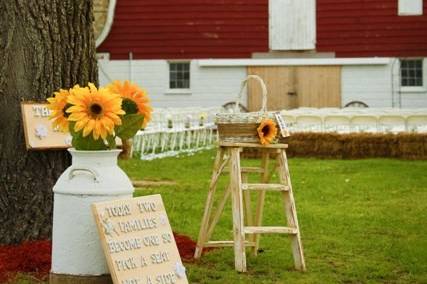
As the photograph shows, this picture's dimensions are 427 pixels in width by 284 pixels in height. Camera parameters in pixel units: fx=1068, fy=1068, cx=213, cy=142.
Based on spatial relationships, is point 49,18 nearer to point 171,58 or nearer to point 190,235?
point 190,235

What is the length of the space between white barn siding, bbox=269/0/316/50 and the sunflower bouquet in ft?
73.3

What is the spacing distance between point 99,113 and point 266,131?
1.90 metres

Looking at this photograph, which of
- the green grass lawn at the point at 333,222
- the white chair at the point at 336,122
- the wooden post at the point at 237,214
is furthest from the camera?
the white chair at the point at 336,122

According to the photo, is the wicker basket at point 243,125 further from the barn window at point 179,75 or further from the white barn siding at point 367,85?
the barn window at point 179,75

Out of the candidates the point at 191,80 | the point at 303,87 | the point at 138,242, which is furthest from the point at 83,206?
the point at 191,80

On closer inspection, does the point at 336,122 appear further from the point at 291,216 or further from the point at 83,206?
the point at 83,206

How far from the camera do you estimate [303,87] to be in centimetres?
2812

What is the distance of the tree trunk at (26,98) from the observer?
7.79m

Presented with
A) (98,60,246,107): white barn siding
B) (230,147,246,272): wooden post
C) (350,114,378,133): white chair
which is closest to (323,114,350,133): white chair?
(350,114,378,133): white chair

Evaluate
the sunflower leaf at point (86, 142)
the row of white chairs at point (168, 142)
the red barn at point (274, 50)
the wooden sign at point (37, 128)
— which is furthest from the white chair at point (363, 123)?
the sunflower leaf at point (86, 142)

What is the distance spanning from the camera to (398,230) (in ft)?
32.0

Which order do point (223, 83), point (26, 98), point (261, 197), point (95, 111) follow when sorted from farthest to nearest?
point (223, 83), point (261, 197), point (26, 98), point (95, 111)

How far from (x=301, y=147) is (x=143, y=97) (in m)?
13.5

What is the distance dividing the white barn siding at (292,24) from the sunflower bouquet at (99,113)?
22.4m
